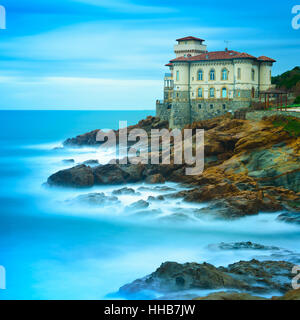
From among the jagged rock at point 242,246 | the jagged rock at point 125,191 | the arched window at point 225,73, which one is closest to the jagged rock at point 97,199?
the jagged rock at point 125,191

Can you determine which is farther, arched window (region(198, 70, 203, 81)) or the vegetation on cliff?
the vegetation on cliff

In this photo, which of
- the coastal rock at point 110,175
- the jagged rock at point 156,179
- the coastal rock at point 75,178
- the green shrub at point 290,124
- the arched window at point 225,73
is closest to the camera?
the green shrub at point 290,124

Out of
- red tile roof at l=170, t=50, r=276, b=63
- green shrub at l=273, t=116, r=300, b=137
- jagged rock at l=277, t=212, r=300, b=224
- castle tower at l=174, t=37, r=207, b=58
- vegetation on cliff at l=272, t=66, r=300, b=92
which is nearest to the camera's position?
jagged rock at l=277, t=212, r=300, b=224

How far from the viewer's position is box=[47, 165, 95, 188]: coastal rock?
106 feet

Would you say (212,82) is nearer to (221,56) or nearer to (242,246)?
(221,56)

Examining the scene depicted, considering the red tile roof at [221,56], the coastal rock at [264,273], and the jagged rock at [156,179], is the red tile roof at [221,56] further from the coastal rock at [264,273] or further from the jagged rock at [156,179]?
the coastal rock at [264,273]

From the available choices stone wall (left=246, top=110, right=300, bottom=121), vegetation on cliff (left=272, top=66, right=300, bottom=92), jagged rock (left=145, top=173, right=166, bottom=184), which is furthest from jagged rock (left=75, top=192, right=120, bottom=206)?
vegetation on cliff (left=272, top=66, right=300, bottom=92)

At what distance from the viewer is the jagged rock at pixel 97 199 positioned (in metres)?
28.4

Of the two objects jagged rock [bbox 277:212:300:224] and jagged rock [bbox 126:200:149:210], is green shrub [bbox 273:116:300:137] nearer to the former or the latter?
jagged rock [bbox 277:212:300:224]

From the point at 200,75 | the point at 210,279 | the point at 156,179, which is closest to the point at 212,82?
the point at 200,75

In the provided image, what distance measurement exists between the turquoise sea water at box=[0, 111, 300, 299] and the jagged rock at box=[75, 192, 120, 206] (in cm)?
49

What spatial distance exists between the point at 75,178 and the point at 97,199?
420 centimetres

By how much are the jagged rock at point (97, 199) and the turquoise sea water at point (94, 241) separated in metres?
0.49
